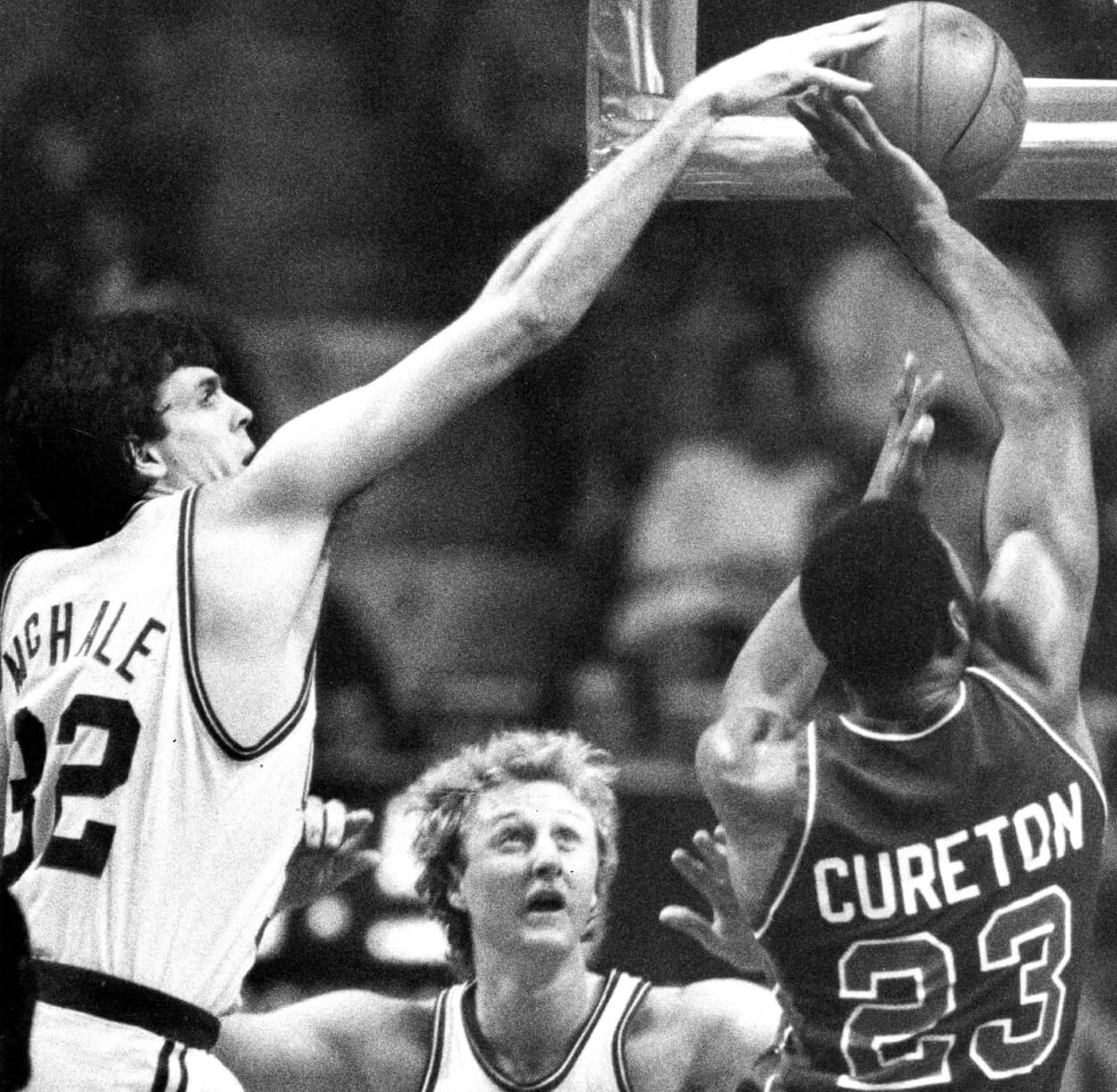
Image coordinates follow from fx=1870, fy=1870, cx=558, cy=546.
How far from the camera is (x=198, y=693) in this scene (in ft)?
9.16

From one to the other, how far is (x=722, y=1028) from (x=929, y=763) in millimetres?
582

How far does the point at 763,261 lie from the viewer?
3230 millimetres

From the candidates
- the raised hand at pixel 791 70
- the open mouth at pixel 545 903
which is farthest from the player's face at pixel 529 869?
the raised hand at pixel 791 70

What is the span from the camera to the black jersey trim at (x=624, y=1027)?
3.17 meters

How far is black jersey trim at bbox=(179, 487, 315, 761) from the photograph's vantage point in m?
2.79

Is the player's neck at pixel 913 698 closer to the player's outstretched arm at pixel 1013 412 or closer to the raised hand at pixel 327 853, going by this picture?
the player's outstretched arm at pixel 1013 412

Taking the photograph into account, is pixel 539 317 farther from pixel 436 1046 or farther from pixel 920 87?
pixel 436 1046

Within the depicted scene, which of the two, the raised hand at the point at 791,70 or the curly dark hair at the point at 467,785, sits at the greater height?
the raised hand at the point at 791,70

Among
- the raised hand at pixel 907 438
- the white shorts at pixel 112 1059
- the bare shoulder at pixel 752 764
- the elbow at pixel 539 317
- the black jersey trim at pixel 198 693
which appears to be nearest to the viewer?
the white shorts at pixel 112 1059

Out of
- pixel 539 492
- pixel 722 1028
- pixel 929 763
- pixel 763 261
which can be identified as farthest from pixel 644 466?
pixel 722 1028

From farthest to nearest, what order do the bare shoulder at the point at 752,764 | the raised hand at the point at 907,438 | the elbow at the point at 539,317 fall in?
the raised hand at the point at 907,438, the bare shoulder at the point at 752,764, the elbow at the point at 539,317

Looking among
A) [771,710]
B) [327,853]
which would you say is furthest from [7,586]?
[771,710]

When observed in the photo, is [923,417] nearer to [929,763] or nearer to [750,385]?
[750,385]

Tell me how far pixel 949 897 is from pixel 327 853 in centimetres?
103
